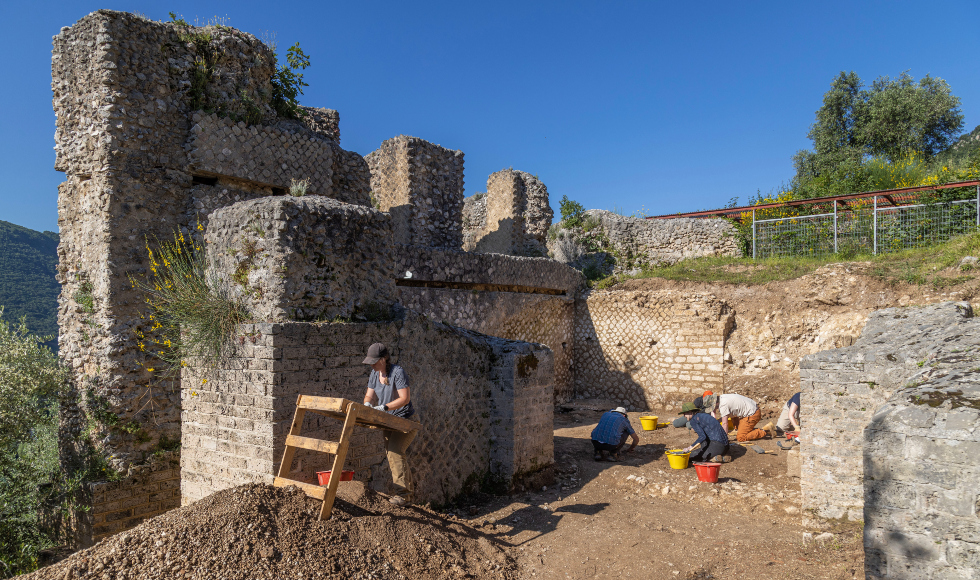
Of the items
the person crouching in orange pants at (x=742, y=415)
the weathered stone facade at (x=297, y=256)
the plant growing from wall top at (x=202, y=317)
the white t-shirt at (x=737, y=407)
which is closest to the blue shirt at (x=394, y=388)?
the weathered stone facade at (x=297, y=256)

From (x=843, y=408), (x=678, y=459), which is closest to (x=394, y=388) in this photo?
(x=843, y=408)

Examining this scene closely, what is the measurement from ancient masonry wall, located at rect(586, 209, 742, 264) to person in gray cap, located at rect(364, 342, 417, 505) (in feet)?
36.3

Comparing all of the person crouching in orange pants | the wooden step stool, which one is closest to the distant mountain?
the wooden step stool

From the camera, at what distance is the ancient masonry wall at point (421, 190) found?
11461 mm

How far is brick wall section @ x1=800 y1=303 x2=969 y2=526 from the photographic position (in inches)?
187

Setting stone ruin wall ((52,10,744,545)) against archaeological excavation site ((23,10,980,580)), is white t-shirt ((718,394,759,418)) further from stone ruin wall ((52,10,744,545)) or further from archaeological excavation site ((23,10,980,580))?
stone ruin wall ((52,10,744,545))

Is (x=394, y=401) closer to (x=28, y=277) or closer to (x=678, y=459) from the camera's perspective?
(x=678, y=459)

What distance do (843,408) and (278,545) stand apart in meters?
4.67

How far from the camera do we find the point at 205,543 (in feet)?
11.3

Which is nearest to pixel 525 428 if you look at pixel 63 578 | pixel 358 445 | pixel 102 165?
pixel 358 445

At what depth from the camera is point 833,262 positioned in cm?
1116

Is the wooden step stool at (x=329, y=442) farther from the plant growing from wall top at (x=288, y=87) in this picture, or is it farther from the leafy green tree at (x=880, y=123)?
the leafy green tree at (x=880, y=123)

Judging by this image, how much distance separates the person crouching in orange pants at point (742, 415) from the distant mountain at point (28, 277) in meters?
24.3

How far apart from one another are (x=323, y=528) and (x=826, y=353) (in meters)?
4.48
